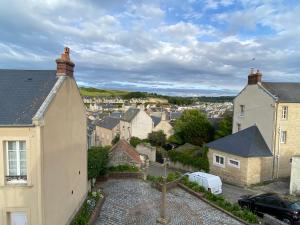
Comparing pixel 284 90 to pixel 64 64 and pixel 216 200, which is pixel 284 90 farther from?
pixel 64 64

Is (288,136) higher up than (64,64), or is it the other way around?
(64,64)

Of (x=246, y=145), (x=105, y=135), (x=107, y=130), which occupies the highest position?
(x=246, y=145)

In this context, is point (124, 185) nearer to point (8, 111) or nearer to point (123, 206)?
point (123, 206)

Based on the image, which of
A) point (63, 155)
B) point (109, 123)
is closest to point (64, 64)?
point (63, 155)

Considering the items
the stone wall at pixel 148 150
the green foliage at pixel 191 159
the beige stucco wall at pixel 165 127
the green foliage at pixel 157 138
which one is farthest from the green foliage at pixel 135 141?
the green foliage at pixel 191 159

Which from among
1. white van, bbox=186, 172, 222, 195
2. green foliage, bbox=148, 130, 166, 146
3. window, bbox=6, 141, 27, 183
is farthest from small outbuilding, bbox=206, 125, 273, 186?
window, bbox=6, 141, 27, 183

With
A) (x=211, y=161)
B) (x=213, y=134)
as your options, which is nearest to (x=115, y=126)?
(x=213, y=134)

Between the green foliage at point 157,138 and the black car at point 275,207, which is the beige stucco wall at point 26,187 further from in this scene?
the green foliage at point 157,138
